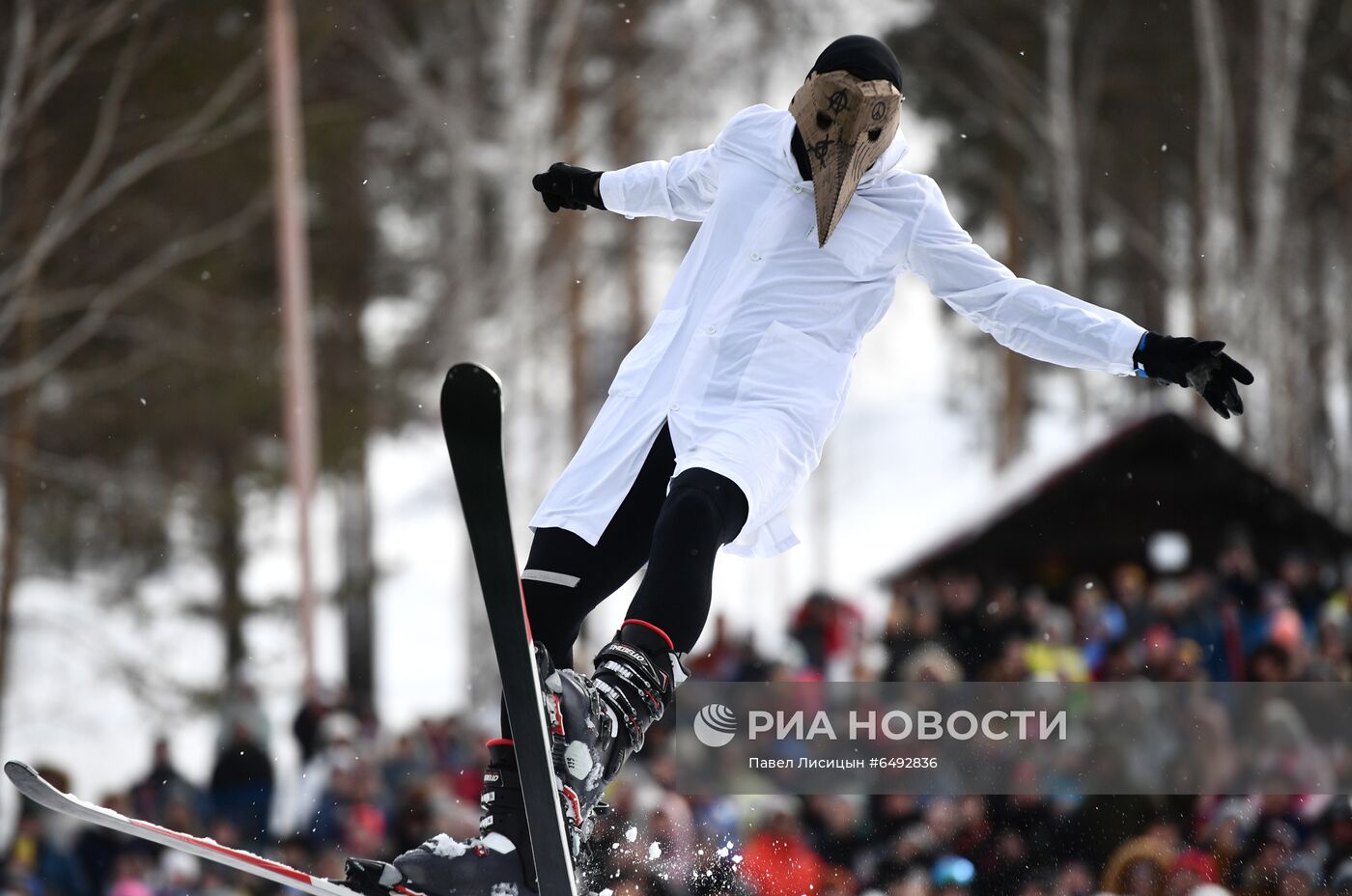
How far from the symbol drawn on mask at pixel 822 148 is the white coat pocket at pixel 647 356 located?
43cm

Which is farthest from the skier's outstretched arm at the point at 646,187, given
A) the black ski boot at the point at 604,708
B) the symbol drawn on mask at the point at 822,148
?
the black ski boot at the point at 604,708

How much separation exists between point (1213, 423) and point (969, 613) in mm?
8399

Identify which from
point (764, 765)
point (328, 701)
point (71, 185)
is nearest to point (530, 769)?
point (764, 765)

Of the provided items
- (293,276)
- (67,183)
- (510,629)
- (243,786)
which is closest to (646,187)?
(510,629)

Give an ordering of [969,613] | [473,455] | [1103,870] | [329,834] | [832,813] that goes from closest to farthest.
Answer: [473,455] → [1103,870] → [832,813] → [969,613] → [329,834]

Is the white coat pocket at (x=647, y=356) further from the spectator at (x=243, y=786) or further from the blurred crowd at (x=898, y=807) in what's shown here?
the spectator at (x=243, y=786)

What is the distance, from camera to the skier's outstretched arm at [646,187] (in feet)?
11.0

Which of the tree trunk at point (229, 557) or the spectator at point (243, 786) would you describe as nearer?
the spectator at point (243, 786)

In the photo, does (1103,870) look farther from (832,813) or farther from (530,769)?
(530,769)

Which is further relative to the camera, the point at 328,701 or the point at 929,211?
the point at 328,701

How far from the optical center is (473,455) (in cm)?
264

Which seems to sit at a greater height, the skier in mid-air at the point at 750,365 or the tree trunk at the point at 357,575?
the tree trunk at the point at 357,575

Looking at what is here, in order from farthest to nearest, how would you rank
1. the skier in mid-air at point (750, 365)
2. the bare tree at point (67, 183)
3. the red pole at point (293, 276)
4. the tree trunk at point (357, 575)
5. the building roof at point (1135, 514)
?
the tree trunk at point (357, 575)
the red pole at point (293, 276)
the bare tree at point (67, 183)
the building roof at point (1135, 514)
the skier in mid-air at point (750, 365)

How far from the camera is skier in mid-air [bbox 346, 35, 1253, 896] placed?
9.27 ft
